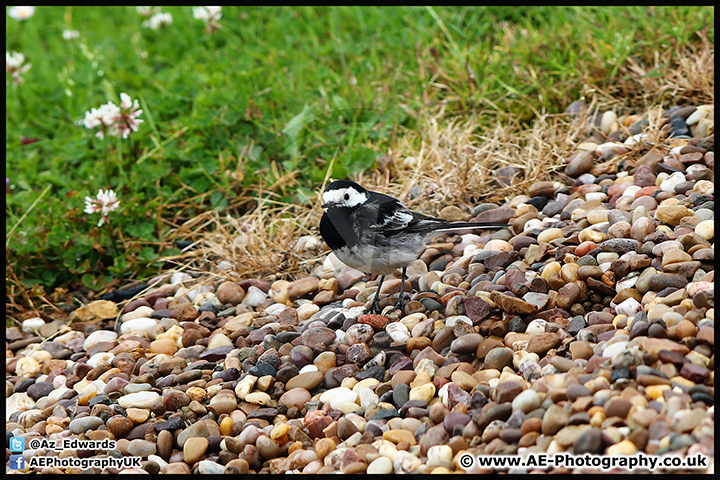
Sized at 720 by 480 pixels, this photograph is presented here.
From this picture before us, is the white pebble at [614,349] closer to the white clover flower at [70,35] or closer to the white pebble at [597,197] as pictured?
the white pebble at [597,197]

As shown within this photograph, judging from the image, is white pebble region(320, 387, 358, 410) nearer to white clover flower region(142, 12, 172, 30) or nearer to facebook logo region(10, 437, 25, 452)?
facebook logo region(10, 437, 25, 452)

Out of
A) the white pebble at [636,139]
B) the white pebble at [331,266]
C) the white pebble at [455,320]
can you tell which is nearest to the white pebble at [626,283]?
the white pebble at [455,320]

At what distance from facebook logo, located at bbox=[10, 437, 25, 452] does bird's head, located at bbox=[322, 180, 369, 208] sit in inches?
62.3

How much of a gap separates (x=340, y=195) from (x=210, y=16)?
3.64 meters

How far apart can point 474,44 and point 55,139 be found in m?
3.29

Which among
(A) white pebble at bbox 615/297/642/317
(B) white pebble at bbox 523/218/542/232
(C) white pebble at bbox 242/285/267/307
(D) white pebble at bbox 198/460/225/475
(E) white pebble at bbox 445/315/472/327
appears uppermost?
(B) white pebble at bbox 523/218/542/232

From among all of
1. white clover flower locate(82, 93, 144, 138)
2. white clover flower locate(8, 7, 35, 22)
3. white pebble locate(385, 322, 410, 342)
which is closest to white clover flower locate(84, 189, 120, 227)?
white clover flower locate(82, 93, 144, 138)

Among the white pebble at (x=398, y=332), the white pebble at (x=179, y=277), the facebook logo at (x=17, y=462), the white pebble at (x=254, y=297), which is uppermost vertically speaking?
the white pebble at (x=179, y=277)

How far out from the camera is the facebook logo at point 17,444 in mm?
2850

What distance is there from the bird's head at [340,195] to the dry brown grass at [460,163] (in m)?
0.78

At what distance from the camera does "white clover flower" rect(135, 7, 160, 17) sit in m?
6.83

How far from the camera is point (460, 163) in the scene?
13.2 feet

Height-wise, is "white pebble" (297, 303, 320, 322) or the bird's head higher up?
the bird's head

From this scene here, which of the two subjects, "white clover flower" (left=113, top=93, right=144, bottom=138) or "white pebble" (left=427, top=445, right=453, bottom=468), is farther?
"white clover flower" (left=113, top=93, right=144, bottom=138)
